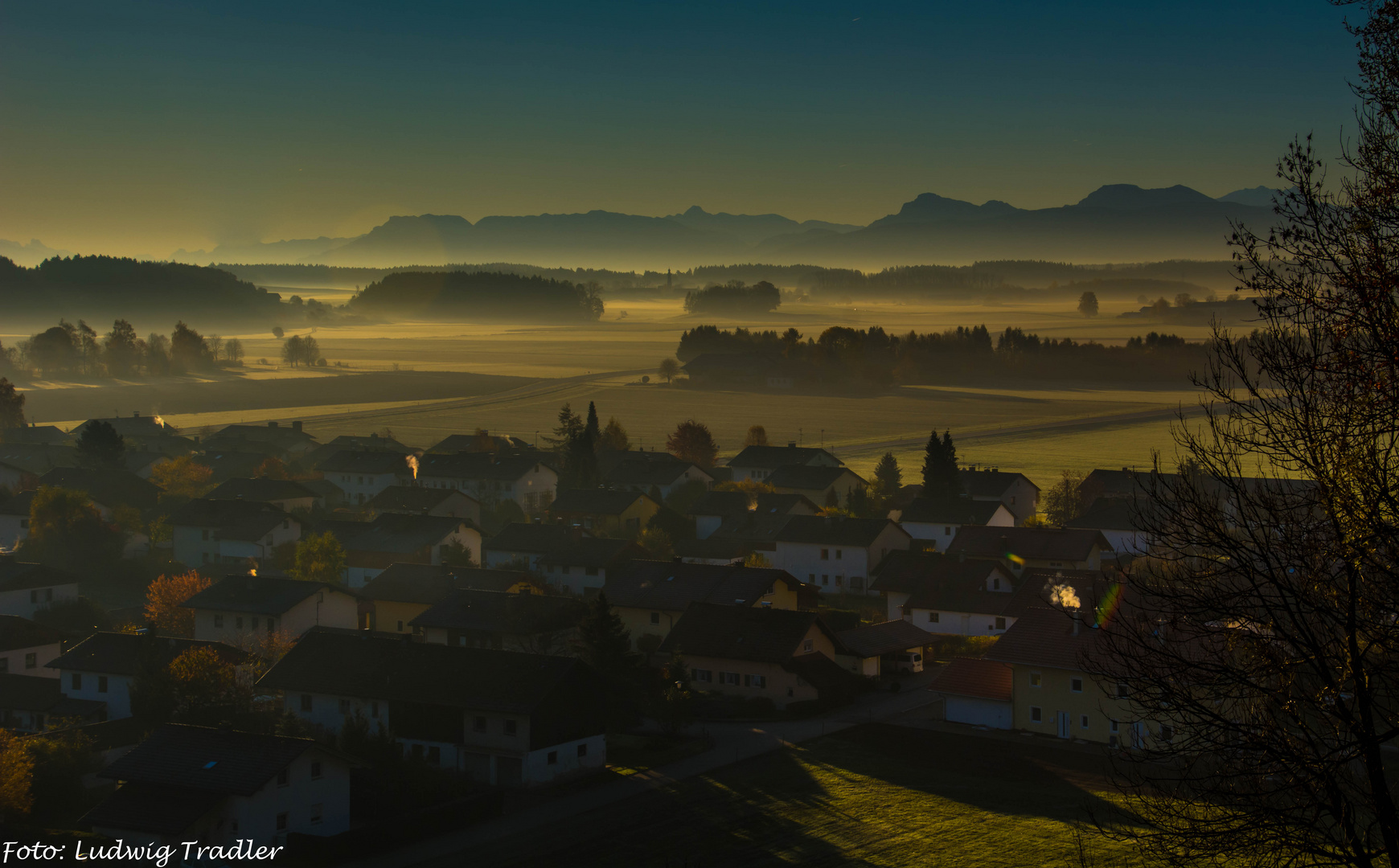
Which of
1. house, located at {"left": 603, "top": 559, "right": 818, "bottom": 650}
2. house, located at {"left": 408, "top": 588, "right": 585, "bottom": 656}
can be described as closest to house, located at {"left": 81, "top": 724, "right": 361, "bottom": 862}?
house, located at {"left": 408, "top": 588, "right": 585, "bottom": 656}

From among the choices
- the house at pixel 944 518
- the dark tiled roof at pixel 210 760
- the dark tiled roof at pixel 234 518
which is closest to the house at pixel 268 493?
the dark tiled roof at pixel 234 518

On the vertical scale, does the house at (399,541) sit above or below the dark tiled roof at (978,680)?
above

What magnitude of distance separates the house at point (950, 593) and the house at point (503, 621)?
471 inches

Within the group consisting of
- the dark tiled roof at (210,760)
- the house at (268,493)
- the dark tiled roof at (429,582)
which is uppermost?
the house at (268,493)

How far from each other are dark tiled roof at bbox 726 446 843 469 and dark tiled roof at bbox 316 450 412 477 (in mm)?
19456

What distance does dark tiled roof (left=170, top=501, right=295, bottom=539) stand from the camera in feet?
167

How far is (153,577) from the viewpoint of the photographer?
49.4 metres

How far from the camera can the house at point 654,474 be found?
63469 millimetres

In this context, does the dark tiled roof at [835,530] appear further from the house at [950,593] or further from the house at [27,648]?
the house at [27,648]

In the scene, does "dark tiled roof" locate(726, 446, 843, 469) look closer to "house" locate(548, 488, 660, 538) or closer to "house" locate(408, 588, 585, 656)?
"house" locate(548, 488, 660, 538)

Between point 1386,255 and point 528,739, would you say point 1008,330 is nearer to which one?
point 528,739

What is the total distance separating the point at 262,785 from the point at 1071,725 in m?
18.4

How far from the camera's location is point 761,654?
33219 mm

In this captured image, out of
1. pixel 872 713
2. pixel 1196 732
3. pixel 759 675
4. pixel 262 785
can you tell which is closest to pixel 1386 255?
pixel 1196 732
